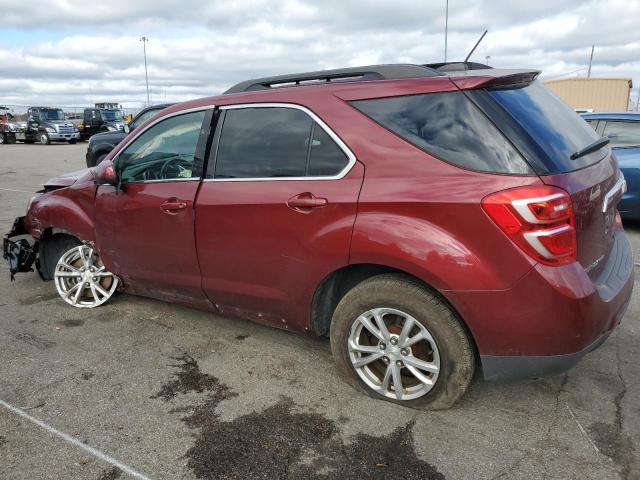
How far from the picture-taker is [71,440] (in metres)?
2.67

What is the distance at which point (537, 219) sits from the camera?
7.76 feet

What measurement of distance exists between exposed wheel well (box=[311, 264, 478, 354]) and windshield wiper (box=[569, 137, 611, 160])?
3.40ft

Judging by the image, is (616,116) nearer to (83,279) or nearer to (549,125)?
(549,125)

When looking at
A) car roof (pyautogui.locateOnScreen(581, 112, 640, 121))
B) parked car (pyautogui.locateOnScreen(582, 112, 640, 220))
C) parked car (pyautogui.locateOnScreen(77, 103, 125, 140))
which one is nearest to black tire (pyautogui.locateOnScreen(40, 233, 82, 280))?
parked car (pyautogui.locateOnScreen(582, 112, 640, 220))

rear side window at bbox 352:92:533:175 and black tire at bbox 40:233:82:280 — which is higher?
rear side window at bbox 352:92:533:175

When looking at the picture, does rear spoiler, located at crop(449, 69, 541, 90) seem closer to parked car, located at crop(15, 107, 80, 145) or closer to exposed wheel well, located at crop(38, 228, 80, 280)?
exposed wheel well, located at crop(38, 228, 80, 280)

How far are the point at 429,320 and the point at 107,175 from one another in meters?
2.57

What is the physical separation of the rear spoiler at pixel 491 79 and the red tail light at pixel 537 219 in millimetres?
591

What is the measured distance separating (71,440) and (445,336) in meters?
1.94

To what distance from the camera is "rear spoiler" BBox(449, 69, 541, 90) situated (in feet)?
8.62

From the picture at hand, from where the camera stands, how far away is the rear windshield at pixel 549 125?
255 cm

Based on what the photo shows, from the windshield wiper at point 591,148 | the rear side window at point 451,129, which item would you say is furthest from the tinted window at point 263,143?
the windshield wiper at point 591,148

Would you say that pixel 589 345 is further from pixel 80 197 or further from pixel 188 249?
pixel 80 197

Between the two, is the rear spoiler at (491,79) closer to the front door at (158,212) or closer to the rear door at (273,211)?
the rear door at (273,211)
